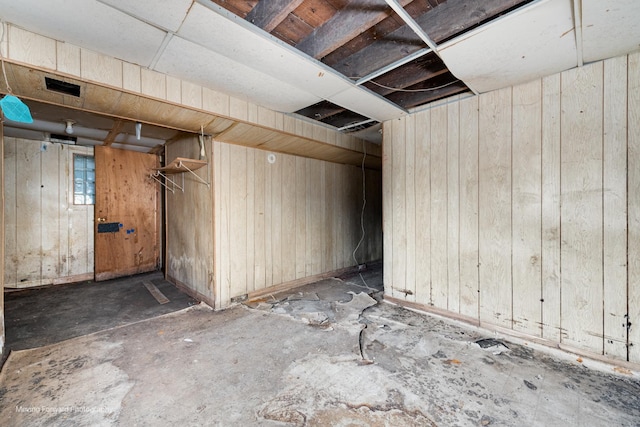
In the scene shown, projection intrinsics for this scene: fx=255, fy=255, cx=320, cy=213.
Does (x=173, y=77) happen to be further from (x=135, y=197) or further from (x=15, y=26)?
(x=135, y=197)

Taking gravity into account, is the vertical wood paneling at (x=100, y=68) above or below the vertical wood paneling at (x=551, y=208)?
above

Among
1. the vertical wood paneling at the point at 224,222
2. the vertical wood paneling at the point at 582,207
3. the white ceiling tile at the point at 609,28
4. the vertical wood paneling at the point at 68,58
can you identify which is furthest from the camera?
the vertical wood paneling at the point at 224,222

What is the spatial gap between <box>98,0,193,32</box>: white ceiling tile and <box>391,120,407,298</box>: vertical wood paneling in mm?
2365

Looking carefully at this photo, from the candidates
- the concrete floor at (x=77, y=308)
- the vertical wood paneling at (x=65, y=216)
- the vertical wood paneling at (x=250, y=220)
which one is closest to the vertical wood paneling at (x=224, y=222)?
the vertical wood paneling at (x=250, y=220)

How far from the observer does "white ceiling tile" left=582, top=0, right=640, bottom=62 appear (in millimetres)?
1358

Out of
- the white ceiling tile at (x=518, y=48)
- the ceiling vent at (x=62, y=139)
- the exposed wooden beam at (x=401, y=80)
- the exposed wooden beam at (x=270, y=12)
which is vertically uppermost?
the exposed wooden beam at (x=401, y=80)

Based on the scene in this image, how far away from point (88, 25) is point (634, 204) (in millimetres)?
3762

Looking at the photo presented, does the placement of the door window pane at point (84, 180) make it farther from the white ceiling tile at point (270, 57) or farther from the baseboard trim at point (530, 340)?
the baseboard trim at point (530, 340)

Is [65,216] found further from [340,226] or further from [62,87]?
[340,226]

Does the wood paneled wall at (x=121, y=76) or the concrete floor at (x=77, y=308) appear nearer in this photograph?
the wood paneled wall at (x=121, y=76)

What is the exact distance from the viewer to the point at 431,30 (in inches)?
64.1

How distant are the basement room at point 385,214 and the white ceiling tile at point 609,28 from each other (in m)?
0.01

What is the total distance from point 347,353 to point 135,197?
15.4ft

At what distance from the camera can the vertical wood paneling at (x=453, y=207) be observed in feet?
8.57
